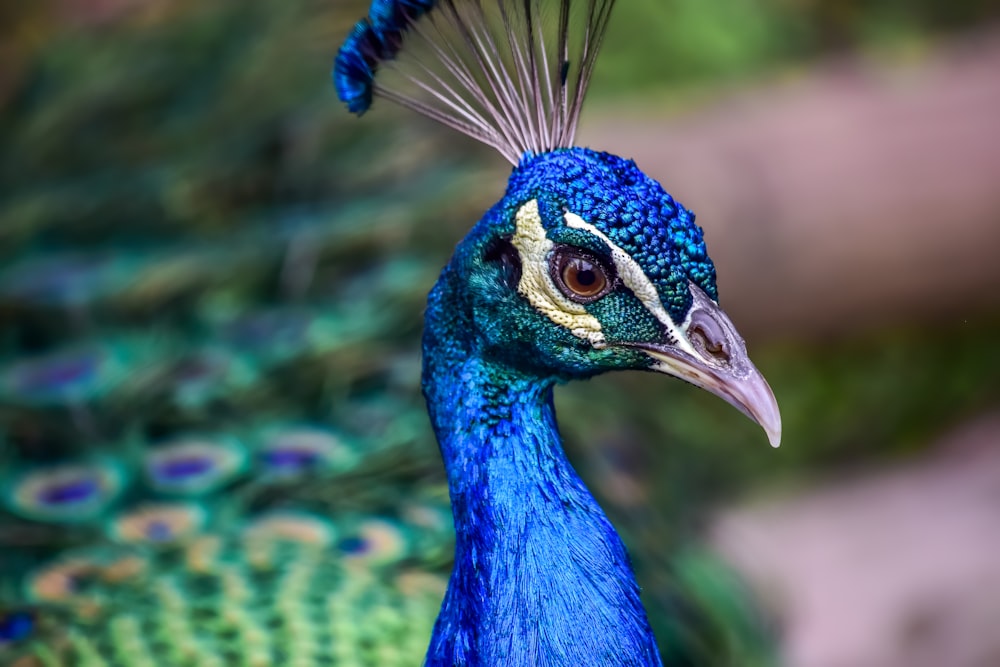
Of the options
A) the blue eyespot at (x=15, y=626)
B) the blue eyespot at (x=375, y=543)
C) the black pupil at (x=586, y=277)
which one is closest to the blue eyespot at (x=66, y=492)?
the blue eyespot at (x=15, y=626)

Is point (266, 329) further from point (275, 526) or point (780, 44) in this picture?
point (780, 44)

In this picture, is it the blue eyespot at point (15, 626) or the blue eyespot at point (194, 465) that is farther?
the blue eyespot at point (194, 465)

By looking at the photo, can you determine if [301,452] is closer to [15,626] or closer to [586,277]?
[15,626]

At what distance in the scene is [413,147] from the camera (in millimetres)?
2053

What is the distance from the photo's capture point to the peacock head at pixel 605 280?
37.6 inches

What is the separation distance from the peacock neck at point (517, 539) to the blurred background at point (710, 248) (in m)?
0.47

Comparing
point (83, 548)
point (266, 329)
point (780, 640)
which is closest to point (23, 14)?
point (266, 329)

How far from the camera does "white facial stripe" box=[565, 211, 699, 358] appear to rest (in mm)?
958

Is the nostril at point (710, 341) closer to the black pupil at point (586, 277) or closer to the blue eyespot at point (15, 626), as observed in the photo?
the black pupil at point (586, 277)

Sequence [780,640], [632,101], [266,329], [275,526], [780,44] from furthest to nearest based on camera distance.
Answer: [780,44] → [632,101] → [780,640] → [266,329] → [275,526]

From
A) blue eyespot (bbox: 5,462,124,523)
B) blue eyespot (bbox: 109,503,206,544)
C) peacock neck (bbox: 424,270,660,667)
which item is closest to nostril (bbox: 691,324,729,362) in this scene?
peacock neck (bbox: 424,270,660,667)

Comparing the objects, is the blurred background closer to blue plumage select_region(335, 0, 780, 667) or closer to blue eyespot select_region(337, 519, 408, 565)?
blue eyespot select_region(337, 519, 408, 565)

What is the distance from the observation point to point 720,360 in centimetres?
97

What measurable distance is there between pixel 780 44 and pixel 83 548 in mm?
2255
